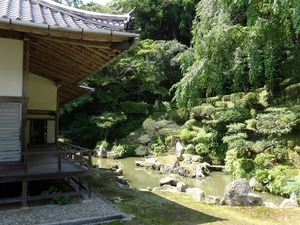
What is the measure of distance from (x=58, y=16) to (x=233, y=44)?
9415 mm

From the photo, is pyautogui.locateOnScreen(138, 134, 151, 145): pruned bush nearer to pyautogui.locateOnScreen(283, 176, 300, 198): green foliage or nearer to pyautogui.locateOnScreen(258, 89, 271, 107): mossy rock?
pyautogui.locateOnScreen(258, 89, 271, 107): mossy rock

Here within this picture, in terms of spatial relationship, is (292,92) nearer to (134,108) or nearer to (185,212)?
(134,108)

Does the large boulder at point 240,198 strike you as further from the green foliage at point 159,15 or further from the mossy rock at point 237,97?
the green foliage at point 159,15

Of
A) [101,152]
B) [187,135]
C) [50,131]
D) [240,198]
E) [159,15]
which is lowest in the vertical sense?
[101,152]

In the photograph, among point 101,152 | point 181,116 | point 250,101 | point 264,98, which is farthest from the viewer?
point 181,116

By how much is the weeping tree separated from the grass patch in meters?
6.57

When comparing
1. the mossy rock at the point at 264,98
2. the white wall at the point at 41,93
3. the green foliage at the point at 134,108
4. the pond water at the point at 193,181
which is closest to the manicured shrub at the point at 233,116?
the mossy rock at the point at 264,98

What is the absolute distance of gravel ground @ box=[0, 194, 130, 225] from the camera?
4.66 metres

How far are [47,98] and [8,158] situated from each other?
14.1 ft

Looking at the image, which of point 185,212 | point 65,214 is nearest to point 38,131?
point 65,214

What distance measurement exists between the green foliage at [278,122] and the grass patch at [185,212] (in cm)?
558

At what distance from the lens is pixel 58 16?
17.6 ft

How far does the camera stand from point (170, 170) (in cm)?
1331

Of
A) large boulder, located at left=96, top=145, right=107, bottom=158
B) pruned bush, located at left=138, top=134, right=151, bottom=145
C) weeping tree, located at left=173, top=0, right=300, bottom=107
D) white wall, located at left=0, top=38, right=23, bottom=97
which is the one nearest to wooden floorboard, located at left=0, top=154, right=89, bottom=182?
white wall, located at left=0, top=38, right=23, bottom=97
